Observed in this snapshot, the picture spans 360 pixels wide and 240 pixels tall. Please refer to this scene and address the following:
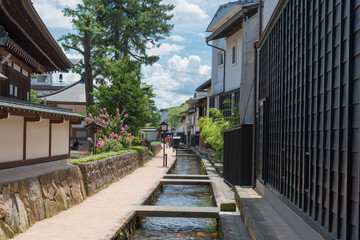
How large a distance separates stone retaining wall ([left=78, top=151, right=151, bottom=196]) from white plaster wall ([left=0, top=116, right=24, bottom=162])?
2095mm

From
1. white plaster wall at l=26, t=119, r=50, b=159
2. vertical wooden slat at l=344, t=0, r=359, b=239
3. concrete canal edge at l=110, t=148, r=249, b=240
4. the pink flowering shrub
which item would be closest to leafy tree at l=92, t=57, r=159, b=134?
the pink flowering shrub

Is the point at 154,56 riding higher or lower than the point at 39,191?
higher

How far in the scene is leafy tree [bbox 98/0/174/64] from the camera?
3162cm

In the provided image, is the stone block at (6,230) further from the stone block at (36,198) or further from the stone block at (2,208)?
the stone block at (36,198)

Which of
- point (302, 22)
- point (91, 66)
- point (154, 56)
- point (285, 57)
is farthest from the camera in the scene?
point (154, 56)

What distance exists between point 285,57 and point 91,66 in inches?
932

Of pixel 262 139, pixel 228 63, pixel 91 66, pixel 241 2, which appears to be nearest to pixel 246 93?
pixel 262 139

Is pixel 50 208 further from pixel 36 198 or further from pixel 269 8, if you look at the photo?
pixel 269 8

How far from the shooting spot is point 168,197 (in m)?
14.9

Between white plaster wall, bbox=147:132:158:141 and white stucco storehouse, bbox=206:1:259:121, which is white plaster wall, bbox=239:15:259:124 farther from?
white plaster wall, bbox=147:132:158:141

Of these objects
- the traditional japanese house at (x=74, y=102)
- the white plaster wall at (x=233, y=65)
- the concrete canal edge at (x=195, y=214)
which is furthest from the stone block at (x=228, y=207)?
the traditional japanese house at (x=74, y=102)

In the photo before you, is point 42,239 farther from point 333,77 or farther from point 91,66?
point 91,66

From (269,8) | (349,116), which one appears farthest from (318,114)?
(269,8)

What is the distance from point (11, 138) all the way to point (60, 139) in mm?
4100
